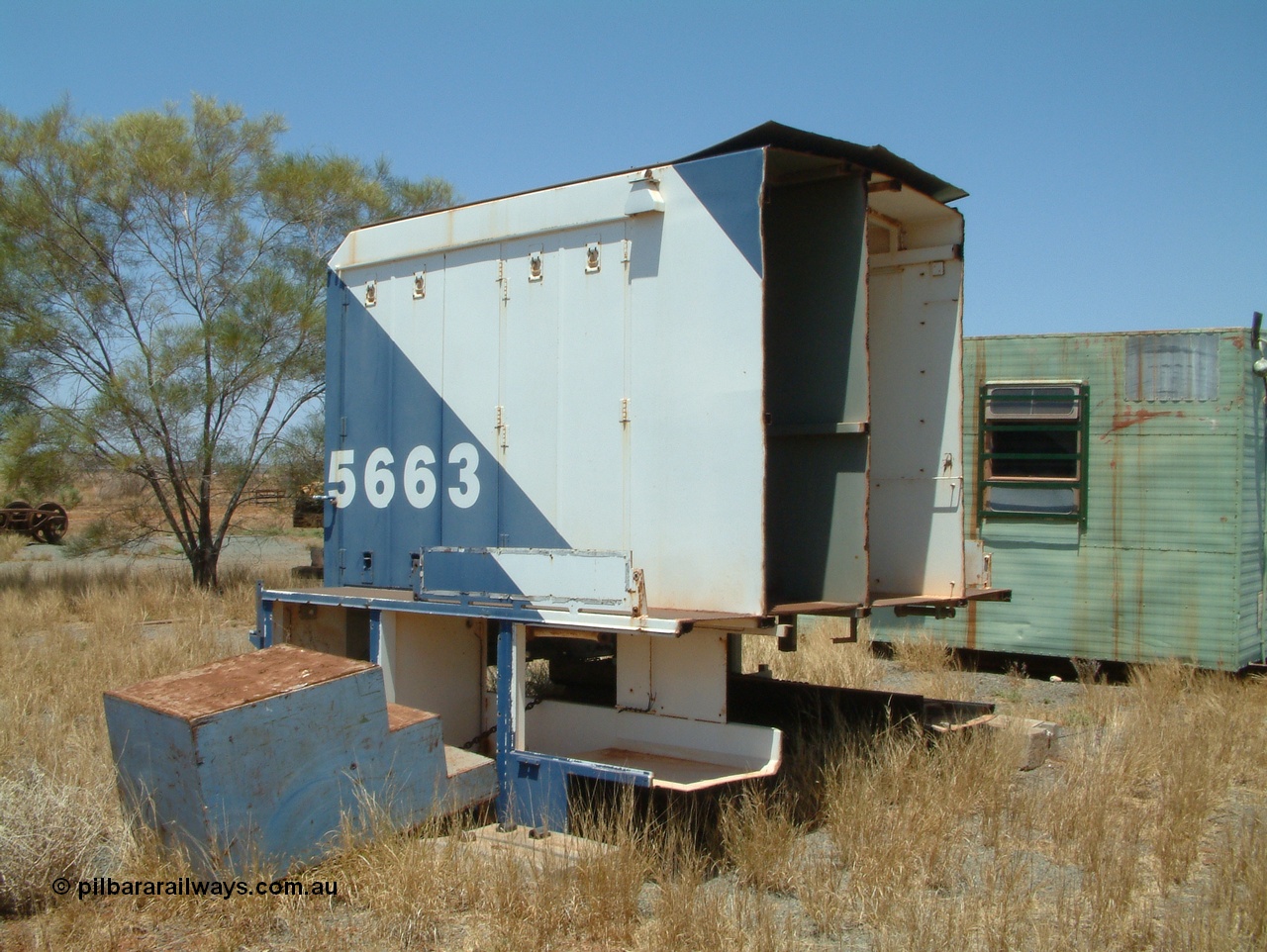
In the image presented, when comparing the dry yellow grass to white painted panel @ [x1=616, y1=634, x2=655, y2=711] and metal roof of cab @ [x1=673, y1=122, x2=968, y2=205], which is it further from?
metal roof of cab @ [x1=673, y1=122, x2=968, y2=205]

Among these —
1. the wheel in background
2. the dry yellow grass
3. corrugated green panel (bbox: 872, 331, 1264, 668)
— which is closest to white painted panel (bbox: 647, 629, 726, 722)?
the dry yellow grass

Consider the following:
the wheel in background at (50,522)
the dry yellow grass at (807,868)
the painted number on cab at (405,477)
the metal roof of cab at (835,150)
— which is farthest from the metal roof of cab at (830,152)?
the wheel in background at (50,522)

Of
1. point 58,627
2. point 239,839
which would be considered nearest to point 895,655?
point 239,839

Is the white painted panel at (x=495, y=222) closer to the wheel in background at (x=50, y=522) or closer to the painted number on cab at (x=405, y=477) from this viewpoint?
the painted number on cab at (x=405, y=477)

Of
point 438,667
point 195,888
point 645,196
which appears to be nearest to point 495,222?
point 645,196

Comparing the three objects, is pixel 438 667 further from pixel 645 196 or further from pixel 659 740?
pixel 645 196

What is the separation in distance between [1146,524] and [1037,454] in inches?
44.8

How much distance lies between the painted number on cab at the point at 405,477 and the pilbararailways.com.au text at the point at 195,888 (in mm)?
2592

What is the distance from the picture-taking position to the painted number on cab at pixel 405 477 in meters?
6.74

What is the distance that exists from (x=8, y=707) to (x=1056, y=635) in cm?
879

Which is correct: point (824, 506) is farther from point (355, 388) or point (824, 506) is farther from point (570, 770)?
point (355, 388)

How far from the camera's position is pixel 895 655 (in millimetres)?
11070

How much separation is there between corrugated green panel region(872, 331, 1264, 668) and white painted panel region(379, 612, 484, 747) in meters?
5.84

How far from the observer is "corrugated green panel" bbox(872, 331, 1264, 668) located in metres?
9.70
